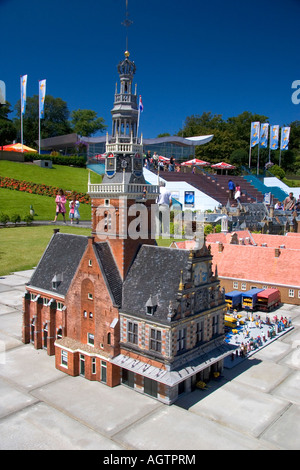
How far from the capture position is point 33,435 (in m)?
23.2

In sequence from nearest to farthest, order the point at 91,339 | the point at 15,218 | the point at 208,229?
the point at 91,339 < the point at 208,229 < the point at 15,218

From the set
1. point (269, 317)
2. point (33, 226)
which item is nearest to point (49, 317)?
point (269, 317)

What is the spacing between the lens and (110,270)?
99.8 feet

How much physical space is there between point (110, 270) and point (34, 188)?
7326 centimetres

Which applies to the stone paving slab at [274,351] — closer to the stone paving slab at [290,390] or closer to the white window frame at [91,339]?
the stone paving slab at [290,390]

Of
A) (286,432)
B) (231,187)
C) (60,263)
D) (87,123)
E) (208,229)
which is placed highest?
(87,123)

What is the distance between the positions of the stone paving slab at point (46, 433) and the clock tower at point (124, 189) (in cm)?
1071

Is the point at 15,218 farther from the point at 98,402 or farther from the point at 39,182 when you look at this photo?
the point at 98,402

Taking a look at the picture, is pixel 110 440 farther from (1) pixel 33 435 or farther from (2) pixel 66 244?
(2) pixel 66 244

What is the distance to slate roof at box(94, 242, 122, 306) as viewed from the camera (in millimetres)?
29656

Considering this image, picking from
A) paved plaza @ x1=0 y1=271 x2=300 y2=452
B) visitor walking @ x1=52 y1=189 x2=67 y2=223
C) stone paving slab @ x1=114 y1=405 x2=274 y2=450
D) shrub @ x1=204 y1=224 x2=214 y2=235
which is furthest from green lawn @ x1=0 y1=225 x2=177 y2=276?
stone paving slab @ x1=114 y1=405 x2=274 y2=450

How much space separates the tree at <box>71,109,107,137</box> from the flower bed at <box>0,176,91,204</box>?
7458cm

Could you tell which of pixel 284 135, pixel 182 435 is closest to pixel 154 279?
pixel 182 435
